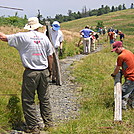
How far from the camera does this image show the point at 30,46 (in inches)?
171

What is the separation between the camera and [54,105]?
643 centimetres

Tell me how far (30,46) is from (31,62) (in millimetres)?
279

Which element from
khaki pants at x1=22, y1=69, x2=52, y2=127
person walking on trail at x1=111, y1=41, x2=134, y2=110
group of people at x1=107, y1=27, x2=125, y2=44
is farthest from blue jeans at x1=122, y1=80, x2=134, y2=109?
group of people at x1=107, y1=27, x2=125, y2=44

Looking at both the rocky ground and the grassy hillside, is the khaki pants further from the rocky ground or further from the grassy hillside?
the grassy hillside

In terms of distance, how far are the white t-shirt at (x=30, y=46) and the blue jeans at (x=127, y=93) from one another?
2403 mm

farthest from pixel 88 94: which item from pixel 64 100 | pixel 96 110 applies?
pixel 96 110

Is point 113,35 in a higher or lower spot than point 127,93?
higher

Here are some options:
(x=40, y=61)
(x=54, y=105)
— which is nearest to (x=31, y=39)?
(x=40, y=61)

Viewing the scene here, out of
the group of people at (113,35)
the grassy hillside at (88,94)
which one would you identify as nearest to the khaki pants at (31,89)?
the grassy hillside at (88,94)

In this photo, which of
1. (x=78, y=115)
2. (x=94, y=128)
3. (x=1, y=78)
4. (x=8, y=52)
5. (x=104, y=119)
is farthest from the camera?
(x=8, y=52)

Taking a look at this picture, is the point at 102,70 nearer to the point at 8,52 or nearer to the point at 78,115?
the point at 8,52

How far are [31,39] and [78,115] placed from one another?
2287 mm

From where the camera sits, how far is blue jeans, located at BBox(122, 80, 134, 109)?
595cm

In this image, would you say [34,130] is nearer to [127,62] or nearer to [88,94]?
[127,62]
